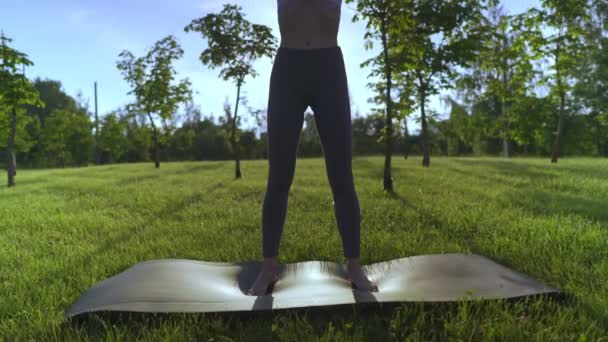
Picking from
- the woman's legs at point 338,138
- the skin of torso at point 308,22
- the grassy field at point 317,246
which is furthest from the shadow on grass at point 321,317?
the skin of torso at point 308,22

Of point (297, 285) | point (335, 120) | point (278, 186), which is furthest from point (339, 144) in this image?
point (297, 285)

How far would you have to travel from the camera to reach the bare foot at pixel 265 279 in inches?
96.9

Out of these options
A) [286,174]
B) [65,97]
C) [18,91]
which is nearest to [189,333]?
[286,174]

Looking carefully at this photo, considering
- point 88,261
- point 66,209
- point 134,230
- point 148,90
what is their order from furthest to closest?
point 148,90 < point 66,209 < point 134,230 < point 88,261

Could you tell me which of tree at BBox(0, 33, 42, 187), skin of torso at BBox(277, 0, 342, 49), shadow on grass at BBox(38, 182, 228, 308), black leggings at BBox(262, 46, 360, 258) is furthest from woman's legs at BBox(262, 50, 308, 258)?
tree at BBox(0, 33, 42, 187)

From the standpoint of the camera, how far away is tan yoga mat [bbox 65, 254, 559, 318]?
7.16 ft

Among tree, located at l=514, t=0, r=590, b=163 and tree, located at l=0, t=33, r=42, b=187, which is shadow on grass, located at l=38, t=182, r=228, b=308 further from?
tree, located at l=514, t=0, r=590, b=163

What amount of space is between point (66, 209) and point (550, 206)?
8.45 meters

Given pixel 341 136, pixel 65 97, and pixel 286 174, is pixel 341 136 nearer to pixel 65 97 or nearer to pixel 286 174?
pixel 286 174

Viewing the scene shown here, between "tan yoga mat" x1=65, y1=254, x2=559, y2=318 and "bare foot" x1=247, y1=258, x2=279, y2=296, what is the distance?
68mm

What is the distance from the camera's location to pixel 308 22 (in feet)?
8.34

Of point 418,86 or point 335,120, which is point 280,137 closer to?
point 335,120

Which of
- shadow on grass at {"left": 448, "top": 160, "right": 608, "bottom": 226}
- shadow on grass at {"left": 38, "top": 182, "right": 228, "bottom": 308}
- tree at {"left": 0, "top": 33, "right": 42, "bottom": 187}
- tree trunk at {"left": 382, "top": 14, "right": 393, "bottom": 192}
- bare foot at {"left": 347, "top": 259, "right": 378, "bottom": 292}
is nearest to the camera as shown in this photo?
bare foot at {"left": 347, "top": 259, "right": 378, "bottom": 292}

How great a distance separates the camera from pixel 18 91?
10.3 meters
